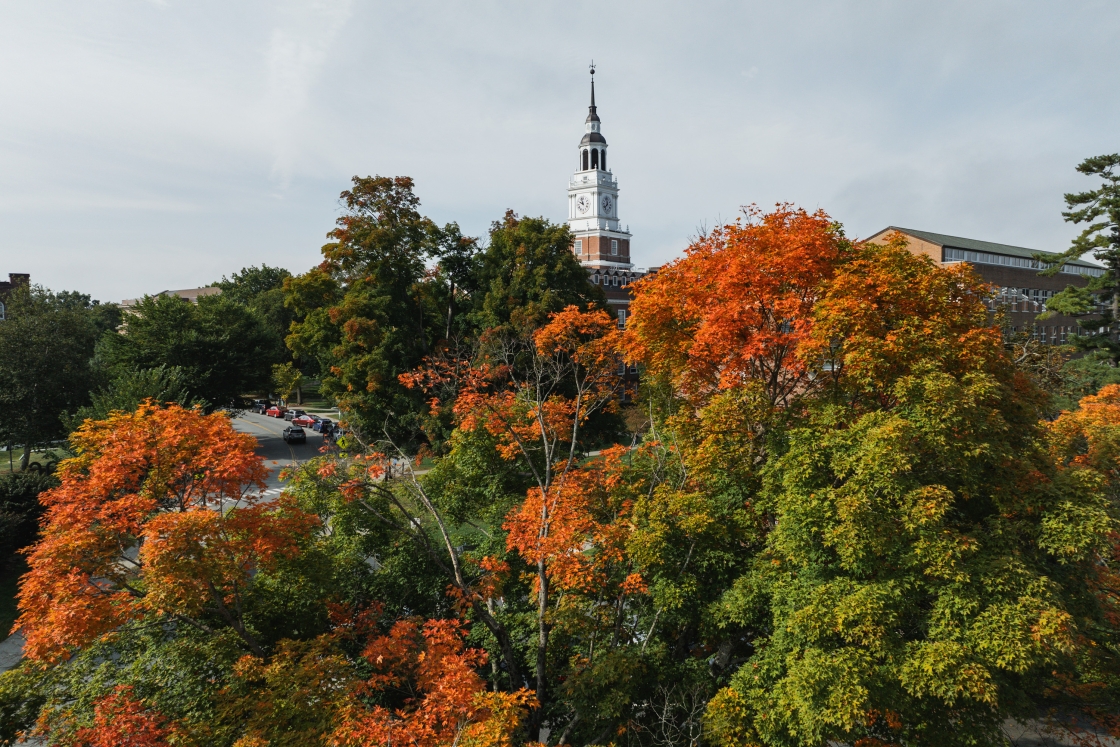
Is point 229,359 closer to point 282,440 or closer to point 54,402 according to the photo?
point 282,440

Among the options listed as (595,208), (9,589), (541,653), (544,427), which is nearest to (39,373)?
(9,589)

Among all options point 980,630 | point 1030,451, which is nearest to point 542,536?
point 980,630

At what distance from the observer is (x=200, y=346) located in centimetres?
3334

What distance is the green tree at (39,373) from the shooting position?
83.5ft

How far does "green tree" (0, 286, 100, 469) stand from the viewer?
25.5m

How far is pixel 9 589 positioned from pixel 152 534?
14.5 metres

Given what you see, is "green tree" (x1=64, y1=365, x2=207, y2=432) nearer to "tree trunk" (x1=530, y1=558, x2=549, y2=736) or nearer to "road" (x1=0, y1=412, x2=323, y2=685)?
"road" (x1=0, y1=412, x2=323, y2=685)

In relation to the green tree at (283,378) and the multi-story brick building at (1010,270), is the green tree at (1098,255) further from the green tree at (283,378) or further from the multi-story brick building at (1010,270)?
the green tree at (283,378)

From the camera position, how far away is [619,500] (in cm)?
1177

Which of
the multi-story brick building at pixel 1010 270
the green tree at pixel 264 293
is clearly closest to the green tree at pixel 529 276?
the multi-story brick building at pixel 1010 270

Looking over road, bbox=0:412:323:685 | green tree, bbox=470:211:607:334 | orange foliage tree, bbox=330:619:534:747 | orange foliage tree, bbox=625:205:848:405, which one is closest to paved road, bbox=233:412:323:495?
road, bbox=0:412:323:685

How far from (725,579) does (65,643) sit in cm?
932

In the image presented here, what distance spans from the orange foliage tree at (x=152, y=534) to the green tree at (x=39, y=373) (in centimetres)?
2069

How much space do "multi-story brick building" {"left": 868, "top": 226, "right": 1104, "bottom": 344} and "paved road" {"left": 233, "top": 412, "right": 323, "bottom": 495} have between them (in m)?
36.1
